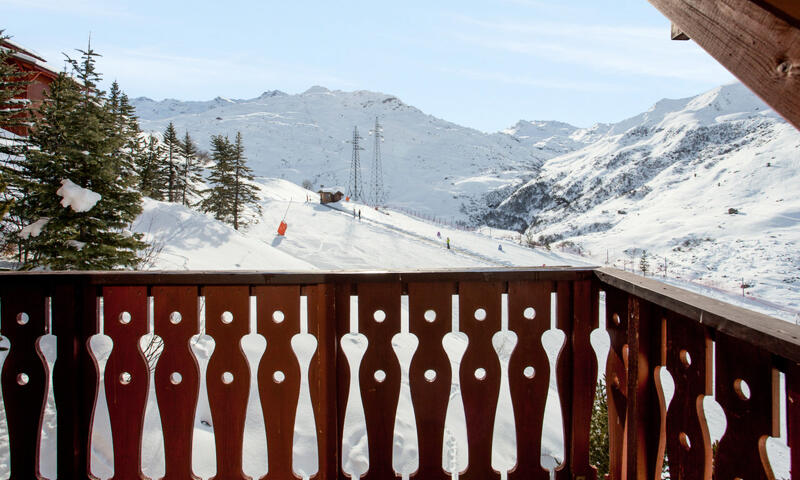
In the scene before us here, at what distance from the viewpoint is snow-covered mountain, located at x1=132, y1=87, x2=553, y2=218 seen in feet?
256

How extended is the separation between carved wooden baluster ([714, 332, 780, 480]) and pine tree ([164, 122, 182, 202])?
97.2ft

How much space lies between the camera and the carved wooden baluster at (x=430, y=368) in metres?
2.09

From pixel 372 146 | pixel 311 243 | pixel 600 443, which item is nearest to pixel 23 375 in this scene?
pixel 600 443

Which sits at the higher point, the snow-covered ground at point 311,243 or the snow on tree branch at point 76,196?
the snow on tree branch at point 76,196

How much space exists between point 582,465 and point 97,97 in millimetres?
12448

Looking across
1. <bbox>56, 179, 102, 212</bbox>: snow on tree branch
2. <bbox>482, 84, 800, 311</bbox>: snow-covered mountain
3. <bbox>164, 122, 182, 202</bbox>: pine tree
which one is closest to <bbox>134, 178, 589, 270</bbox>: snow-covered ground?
<bbox>56, 179, 102, 212</bbox>: snow on tree branch

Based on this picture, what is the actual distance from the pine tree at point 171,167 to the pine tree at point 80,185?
1708 cm

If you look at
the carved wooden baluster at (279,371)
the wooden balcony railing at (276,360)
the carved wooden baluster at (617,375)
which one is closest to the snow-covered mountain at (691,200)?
the carved wooden baluster at (617,375)

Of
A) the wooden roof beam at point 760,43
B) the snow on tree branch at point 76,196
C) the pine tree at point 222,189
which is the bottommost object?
the wooden roof beam at point 760,43

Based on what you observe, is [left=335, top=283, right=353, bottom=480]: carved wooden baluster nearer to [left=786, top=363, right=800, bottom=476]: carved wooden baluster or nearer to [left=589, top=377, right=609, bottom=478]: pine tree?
[left=786, top=363, right=800, bottom=476]: carved wooden baluster

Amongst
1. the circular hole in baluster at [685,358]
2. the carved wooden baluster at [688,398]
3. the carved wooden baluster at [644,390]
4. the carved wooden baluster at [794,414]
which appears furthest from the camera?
the carved wooden baluster at [644,390]

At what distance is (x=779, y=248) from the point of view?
3033 centimetres

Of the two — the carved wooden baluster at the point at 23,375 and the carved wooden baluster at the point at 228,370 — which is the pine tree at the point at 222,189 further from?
the carved wooden baluster at the point at 228,370

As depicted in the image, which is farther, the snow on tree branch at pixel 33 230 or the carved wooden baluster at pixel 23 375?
the snow on tree branch at pixel 33 230
